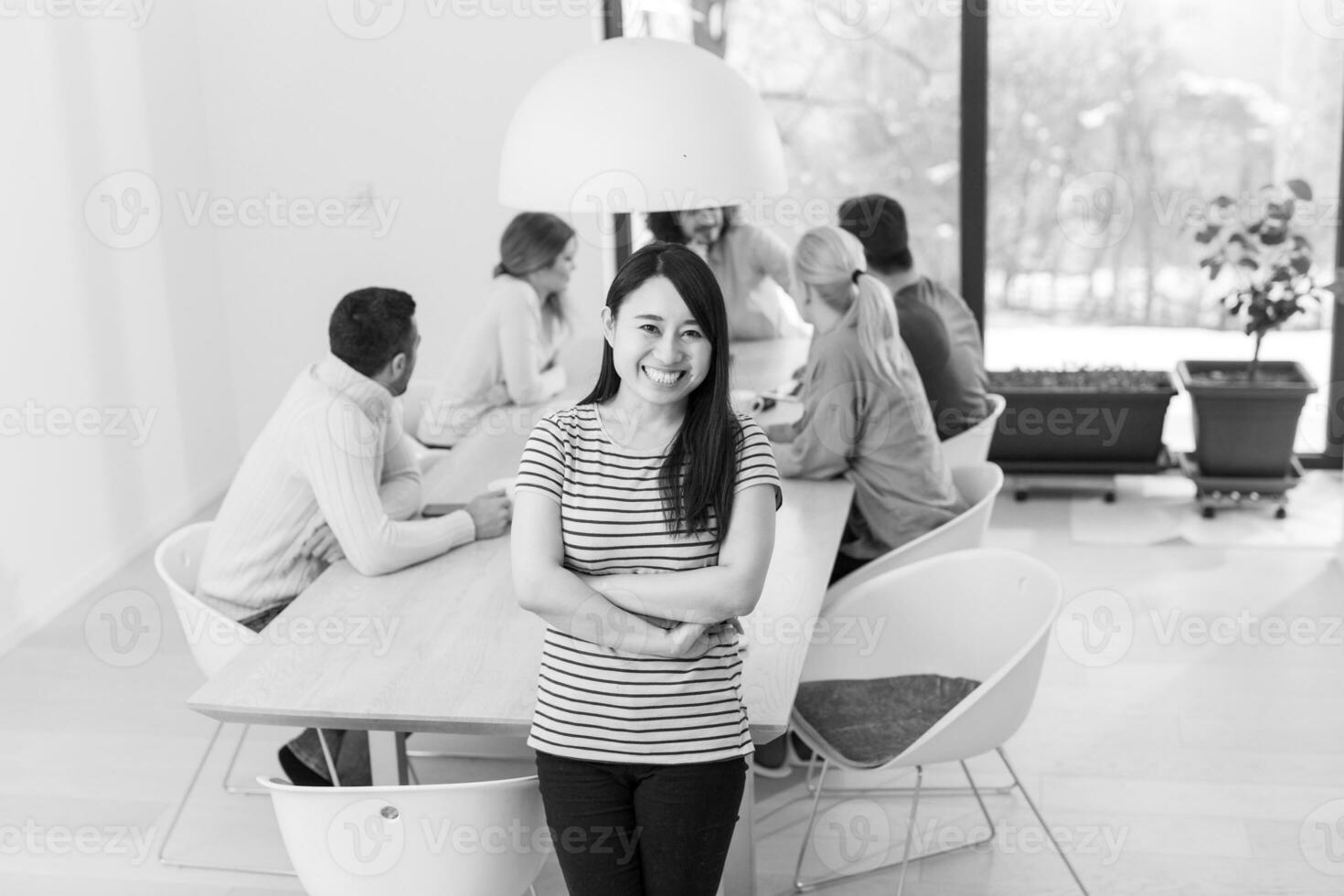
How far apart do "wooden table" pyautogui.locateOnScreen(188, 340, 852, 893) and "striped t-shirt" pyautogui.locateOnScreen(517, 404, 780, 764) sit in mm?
→ 205

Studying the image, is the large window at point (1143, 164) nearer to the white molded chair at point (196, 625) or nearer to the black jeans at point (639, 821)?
the white molded chair at point (196, 625)

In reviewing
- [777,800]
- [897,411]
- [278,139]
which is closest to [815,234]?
[897,411]

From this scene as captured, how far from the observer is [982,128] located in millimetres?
5867

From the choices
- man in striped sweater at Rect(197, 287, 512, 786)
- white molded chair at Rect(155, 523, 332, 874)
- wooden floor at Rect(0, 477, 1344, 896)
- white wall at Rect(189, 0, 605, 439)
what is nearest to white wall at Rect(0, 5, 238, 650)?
white wall at Rect(189, 0, 605, 439)

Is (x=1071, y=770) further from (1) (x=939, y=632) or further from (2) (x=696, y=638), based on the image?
(2) (x=696, y=638)

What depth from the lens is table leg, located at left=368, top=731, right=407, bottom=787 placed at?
2803mm

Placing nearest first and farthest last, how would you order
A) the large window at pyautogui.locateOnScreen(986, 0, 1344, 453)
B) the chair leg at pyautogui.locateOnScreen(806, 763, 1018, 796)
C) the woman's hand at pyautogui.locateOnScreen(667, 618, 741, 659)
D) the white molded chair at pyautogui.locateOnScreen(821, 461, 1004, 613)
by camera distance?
the woman's hand at pyautogui.locateOnScreen(667, 618, 741, 659) → the white molded chair at pyautogui.locateOnScreen(821, 461, 1004, 613) → the chair leg at pyautogui.locateOnScreen(806, 763, 1018, 796) → the large window at pyautogui.locateOnScreen(986, 0, 1344, 453)

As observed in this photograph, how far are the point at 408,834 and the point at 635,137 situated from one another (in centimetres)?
126

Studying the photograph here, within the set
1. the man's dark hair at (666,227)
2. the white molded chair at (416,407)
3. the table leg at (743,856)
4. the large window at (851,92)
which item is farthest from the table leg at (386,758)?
the large window at (851,92)

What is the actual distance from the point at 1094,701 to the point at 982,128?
261cm

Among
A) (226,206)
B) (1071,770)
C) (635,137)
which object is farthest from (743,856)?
(226,206)

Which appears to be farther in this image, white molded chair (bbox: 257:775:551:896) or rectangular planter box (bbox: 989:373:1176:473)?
rectangular planter box (bbox: 989:373:1176:473)

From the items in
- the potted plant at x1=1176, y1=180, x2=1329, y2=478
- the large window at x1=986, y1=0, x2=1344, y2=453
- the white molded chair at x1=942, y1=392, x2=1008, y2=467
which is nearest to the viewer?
the white molded chair at x1=942, y1=392, x2=1008, y2=467

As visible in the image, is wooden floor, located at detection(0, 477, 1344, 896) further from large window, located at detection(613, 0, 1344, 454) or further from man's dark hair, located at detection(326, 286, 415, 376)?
large window, located at detection(613, 0, 1344, 454)
